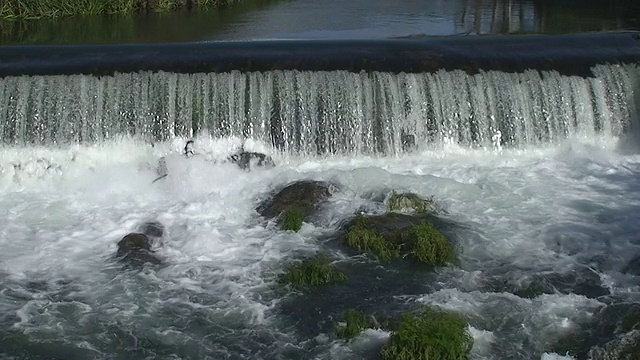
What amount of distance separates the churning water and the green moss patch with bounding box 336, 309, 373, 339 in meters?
0.18

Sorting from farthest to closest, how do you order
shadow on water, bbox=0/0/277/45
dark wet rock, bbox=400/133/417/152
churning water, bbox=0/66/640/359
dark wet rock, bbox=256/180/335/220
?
shadow on water, bbox=0/0/277/45 < dark wet rock, bbox=400/133/417/152 < dark wet rock, bbox=256/180/335/220 < churning water, bbox=0/66/640/359

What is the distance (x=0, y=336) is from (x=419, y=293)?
16.1 feet

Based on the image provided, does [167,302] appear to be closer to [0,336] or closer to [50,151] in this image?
[0,336]

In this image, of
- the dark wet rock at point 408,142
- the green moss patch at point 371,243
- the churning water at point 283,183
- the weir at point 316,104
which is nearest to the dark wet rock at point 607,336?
the churning water at point 283,183

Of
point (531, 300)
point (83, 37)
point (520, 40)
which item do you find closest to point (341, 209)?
point (531, 300)

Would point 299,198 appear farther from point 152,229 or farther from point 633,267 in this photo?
point 633,267

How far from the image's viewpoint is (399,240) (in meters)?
12.2

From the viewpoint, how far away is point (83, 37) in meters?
21.2

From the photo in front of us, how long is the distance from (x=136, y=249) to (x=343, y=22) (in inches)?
484

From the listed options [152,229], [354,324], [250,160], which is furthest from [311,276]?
[250,160]

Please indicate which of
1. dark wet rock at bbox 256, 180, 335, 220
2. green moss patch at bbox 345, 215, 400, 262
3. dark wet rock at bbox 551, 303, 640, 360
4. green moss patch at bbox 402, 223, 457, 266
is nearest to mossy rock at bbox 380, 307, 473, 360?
dark wet rock at bbox 551, 303, 640, 360

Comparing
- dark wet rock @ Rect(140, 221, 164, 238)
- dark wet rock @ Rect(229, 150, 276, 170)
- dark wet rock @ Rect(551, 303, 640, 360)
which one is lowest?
dark wet rock @ Rect(551, 303, 640, 360)

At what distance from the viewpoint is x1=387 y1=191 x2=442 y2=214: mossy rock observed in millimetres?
13305

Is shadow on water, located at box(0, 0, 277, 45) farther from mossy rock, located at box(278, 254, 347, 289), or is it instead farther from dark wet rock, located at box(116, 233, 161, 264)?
mossy rock, located at box(278, 254, 347, 289)
